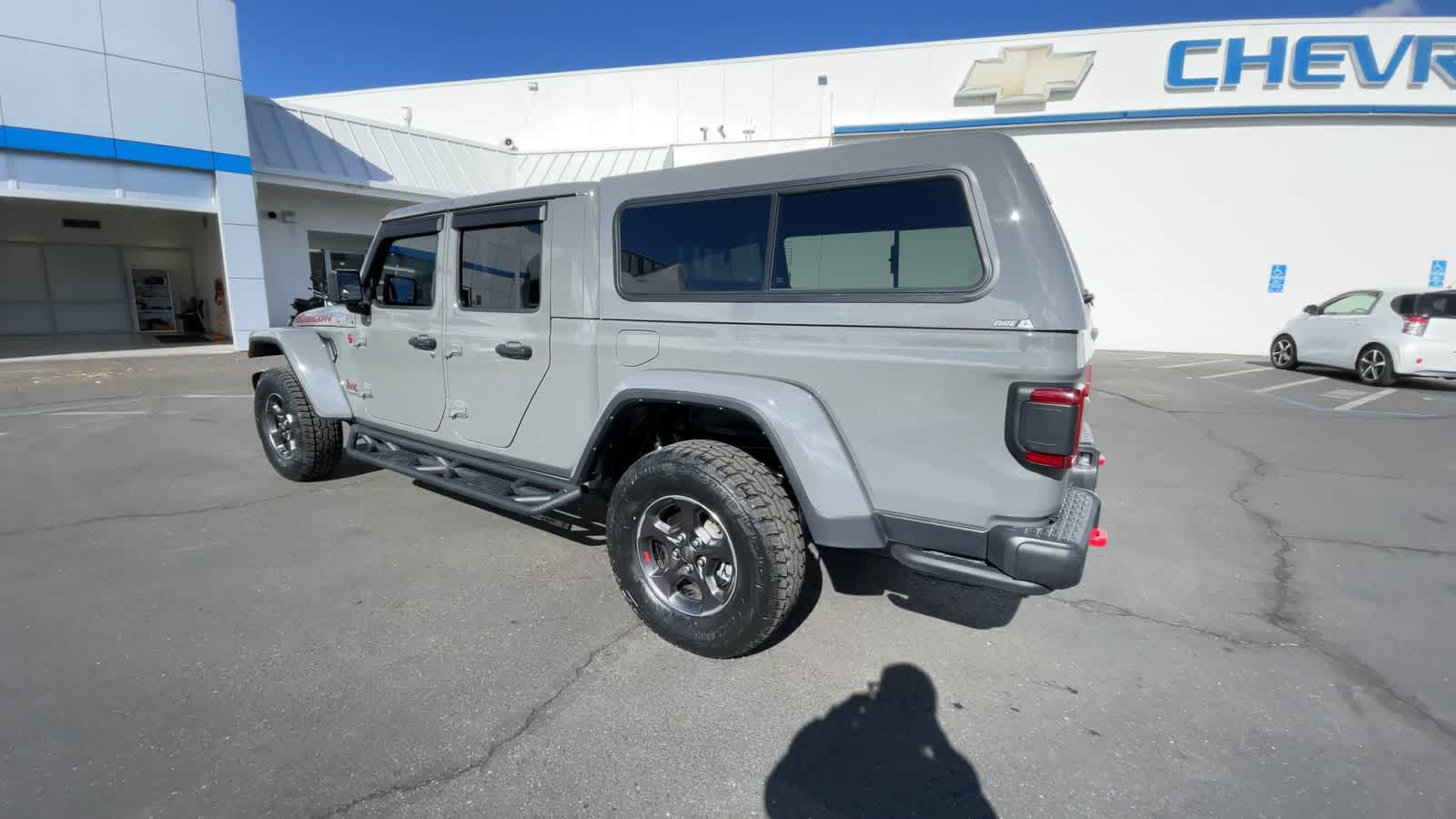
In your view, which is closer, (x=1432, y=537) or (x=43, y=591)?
(x=43, y=591)

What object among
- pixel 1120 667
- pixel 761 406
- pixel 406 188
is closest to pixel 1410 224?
pixel 1120 667

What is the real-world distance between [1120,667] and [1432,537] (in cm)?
334

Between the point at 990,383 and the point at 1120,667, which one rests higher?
the point at 990,383

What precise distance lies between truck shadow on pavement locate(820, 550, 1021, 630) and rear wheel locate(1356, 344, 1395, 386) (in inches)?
463

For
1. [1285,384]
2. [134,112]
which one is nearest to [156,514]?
[134,112]

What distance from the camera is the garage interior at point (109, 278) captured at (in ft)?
54.0

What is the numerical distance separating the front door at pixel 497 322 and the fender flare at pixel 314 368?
1372mm

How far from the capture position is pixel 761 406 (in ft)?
8.46

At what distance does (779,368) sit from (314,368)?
379 centimetres

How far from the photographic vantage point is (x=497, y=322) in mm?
3531

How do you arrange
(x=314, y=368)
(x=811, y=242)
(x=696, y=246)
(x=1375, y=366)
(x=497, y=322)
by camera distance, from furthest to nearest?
(x=1375, y=366)
(x=314, y=368)
(x=497, y=322)
(x=696, y=246)
(x=811, y=242)

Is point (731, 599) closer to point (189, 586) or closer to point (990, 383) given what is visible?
point (990, 383)

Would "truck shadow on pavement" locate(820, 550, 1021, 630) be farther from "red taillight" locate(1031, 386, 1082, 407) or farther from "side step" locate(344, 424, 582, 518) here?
"side step" locate(344, 424, 582, 518)

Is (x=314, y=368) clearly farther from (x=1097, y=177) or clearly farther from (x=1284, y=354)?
(x=1097, y=177)
